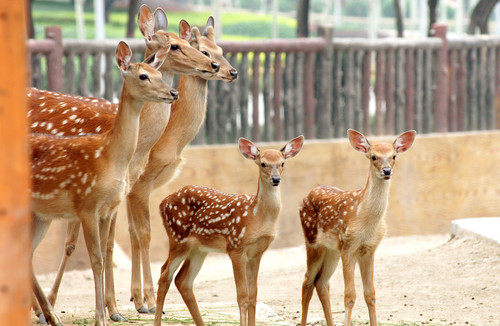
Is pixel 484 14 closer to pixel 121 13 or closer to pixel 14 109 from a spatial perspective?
pixel 14 109

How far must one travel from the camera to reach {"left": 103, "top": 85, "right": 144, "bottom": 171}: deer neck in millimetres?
5789

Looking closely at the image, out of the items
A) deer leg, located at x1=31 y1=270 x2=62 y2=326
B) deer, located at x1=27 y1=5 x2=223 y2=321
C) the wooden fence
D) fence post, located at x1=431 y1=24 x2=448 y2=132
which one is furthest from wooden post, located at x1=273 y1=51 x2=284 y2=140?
deer leg, located at x1=31 y1=270 x2=62 y2=326

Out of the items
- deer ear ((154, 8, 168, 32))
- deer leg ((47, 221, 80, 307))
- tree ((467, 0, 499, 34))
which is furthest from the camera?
tree ((467, 0, 499, 34))

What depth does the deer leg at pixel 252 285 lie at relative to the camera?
607 cm

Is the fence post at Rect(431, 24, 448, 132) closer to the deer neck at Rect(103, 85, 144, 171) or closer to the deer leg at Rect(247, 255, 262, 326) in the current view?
the deer leg at Rect(247, 255, 262, 326)

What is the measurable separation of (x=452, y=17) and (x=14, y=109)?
172 feet

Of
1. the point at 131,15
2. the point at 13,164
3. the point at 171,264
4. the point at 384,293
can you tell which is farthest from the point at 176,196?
the point at 131,15

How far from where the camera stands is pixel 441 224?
38.6ft

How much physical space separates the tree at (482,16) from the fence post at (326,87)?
5951 mm

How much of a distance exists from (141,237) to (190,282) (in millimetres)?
1269

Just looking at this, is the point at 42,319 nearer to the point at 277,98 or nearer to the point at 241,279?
the point at 241,279

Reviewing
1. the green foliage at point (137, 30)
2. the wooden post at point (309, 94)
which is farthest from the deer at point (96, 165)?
the green foliage at point (137, 30)

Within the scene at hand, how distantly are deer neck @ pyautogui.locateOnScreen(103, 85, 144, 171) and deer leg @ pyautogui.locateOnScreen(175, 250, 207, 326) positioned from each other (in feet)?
3.27

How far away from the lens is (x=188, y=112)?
739 cm
